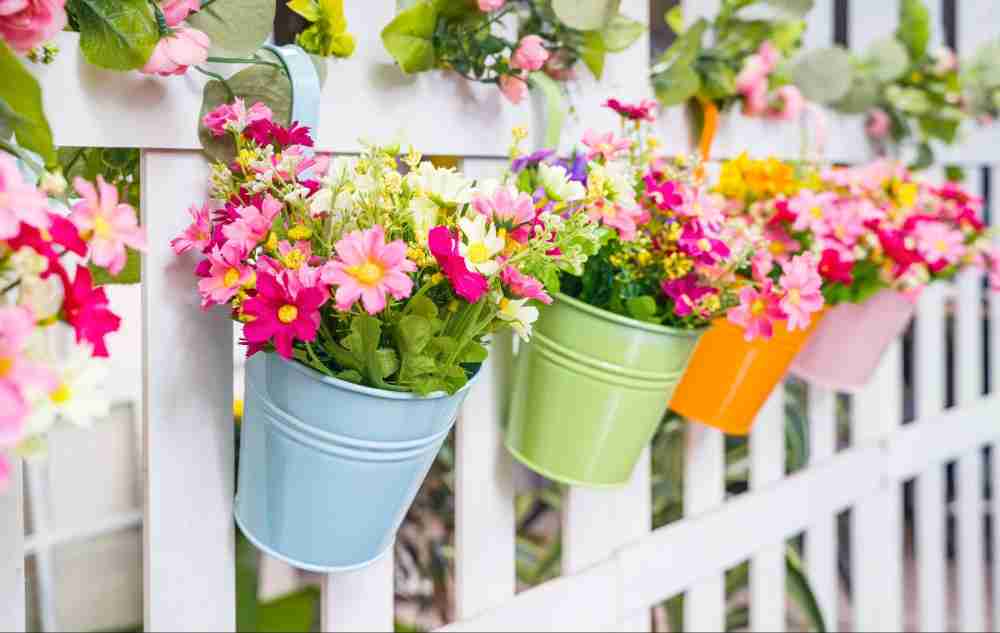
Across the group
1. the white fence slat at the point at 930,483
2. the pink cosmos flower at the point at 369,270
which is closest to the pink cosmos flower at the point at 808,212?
the pink cosmos flower at the point at 369,270

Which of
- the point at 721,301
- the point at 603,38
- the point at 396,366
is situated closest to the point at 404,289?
the point at 396,366

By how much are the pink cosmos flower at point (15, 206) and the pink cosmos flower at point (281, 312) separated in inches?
6.3

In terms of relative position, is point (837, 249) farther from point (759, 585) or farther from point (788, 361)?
point (759, 585)

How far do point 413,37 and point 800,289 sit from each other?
0.38m

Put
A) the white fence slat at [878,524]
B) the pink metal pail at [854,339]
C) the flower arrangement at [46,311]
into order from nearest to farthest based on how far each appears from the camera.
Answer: the flower arrangement at [46,311]
the pink metal pail at [854,339]
the white fence slat at [878,524]

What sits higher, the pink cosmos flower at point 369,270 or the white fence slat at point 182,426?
the pink cosmos flower at point 369,270

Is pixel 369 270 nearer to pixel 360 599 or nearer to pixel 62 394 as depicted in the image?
pixel 62 394

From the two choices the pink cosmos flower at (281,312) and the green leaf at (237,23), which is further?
the green leaf at (237,23)

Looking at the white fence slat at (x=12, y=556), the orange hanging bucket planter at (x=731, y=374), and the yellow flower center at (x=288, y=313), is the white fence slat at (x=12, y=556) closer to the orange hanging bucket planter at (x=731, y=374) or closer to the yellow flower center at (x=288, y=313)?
the yellow flower center at (x=288, y=313)

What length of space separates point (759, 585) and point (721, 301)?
747mm

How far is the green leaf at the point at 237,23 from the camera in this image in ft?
2.09

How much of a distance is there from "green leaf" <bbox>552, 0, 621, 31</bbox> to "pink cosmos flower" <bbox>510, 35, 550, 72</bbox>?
0.10 ft

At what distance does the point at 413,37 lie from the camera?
2.52 feet

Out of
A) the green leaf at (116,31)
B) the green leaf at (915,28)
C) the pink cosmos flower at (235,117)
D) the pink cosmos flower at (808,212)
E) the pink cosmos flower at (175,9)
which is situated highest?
the green leaf at (915,28)
